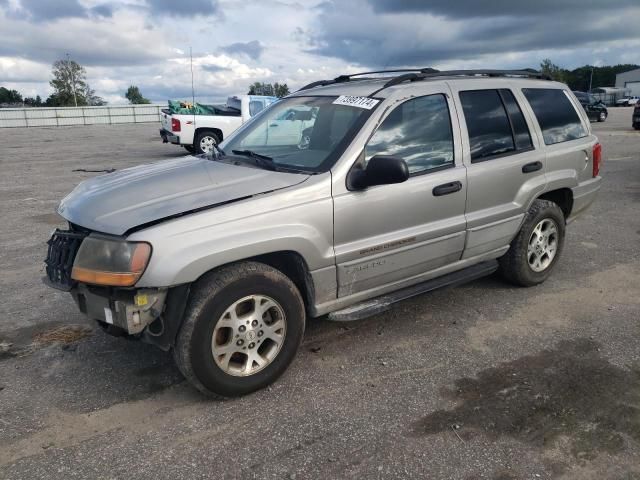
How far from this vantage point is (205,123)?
15.2 m

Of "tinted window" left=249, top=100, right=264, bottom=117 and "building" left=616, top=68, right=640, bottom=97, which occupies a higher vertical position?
"building" left=616, top=68, right=640, bottom=97

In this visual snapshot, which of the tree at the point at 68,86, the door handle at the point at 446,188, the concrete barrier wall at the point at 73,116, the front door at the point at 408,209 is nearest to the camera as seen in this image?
the front door at the point at 408,209

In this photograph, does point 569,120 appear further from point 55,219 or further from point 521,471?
point 55,219

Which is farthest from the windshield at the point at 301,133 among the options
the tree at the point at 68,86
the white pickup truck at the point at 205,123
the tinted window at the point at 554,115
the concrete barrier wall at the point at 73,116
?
the tree at the point at 68,86

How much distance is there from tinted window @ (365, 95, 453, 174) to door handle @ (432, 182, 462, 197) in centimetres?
15

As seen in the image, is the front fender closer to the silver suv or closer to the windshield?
the silver suv

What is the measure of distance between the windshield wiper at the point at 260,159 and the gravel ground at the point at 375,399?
131 centimetres

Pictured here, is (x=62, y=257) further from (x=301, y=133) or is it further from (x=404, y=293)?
(x=404, y=293)

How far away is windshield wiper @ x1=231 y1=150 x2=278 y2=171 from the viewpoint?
360 centimetres

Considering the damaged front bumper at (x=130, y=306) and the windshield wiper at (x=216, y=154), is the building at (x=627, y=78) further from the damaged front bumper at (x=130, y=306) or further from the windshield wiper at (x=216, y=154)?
the damaged front bumper at (x=130, y=306)

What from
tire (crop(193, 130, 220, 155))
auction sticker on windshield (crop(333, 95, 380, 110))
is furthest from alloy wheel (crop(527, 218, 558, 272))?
tire (crop(193, 130, 220, 155))

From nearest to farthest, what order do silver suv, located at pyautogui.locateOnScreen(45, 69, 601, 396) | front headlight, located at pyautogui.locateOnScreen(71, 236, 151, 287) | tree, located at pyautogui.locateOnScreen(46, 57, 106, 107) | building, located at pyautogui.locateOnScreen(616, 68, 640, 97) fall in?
front headlight, located at pyautogui.locateOnScreen(71, 236, 151, 287) < silver suv, located at pyautogui.locateOnScreen(45, 69, 601, 396) < tree, located at pyautogui.locateOnScreen(46, 57, 106, 107) < building, located at pyautogui.locateOnScreen(616, 68, 640, 97)

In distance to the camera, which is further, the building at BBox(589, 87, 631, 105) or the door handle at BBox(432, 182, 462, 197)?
the building at BBox(589, 87, 631, 105)

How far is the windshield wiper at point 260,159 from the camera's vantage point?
142 inches
